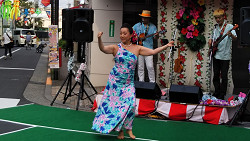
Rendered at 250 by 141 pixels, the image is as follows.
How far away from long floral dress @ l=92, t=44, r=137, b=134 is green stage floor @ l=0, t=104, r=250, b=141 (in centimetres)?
34

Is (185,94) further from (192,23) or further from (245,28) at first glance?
(192,23)

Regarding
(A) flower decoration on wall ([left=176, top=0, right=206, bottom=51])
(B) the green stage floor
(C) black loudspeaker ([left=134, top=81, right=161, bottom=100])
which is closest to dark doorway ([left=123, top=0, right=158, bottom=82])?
(A) flower decoration on wall ([left=176, top=0, right=206, bottom=51])

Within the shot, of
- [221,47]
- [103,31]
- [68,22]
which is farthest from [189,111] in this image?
[103,31]

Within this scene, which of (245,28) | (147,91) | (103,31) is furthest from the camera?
(103,31)

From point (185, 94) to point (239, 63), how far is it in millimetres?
3872

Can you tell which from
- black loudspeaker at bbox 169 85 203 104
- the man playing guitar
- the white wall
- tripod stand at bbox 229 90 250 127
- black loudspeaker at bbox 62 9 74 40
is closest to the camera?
tripod stand at bbox 229 90 250 127

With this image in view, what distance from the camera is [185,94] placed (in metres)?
8.48

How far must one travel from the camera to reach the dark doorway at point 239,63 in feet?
37.5

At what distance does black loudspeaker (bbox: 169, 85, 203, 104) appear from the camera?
845 cm

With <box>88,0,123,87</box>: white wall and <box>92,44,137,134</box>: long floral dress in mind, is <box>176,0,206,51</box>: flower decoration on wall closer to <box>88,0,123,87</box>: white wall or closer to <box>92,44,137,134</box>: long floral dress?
<box>88,0,123,87</box>: white wall

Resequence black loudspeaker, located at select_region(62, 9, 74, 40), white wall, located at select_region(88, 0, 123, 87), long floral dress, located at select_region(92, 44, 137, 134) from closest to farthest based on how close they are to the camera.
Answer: long floral dress, located at select_region(92, 44, 137, 134) → black loudspeaker, located at select_region(62, 9, 74, 40) → white wall, located at select_region(88, 0, 123, 87)

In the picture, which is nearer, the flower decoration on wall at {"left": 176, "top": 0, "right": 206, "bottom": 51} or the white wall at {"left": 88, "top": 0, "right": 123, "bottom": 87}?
the flower decoration on wall at {"left": 176, "top": 0, "right": 206, "bottom": 51}

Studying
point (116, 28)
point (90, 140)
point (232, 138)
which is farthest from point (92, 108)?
point (116, 28)

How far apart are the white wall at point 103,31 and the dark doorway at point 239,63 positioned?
3.26 m
